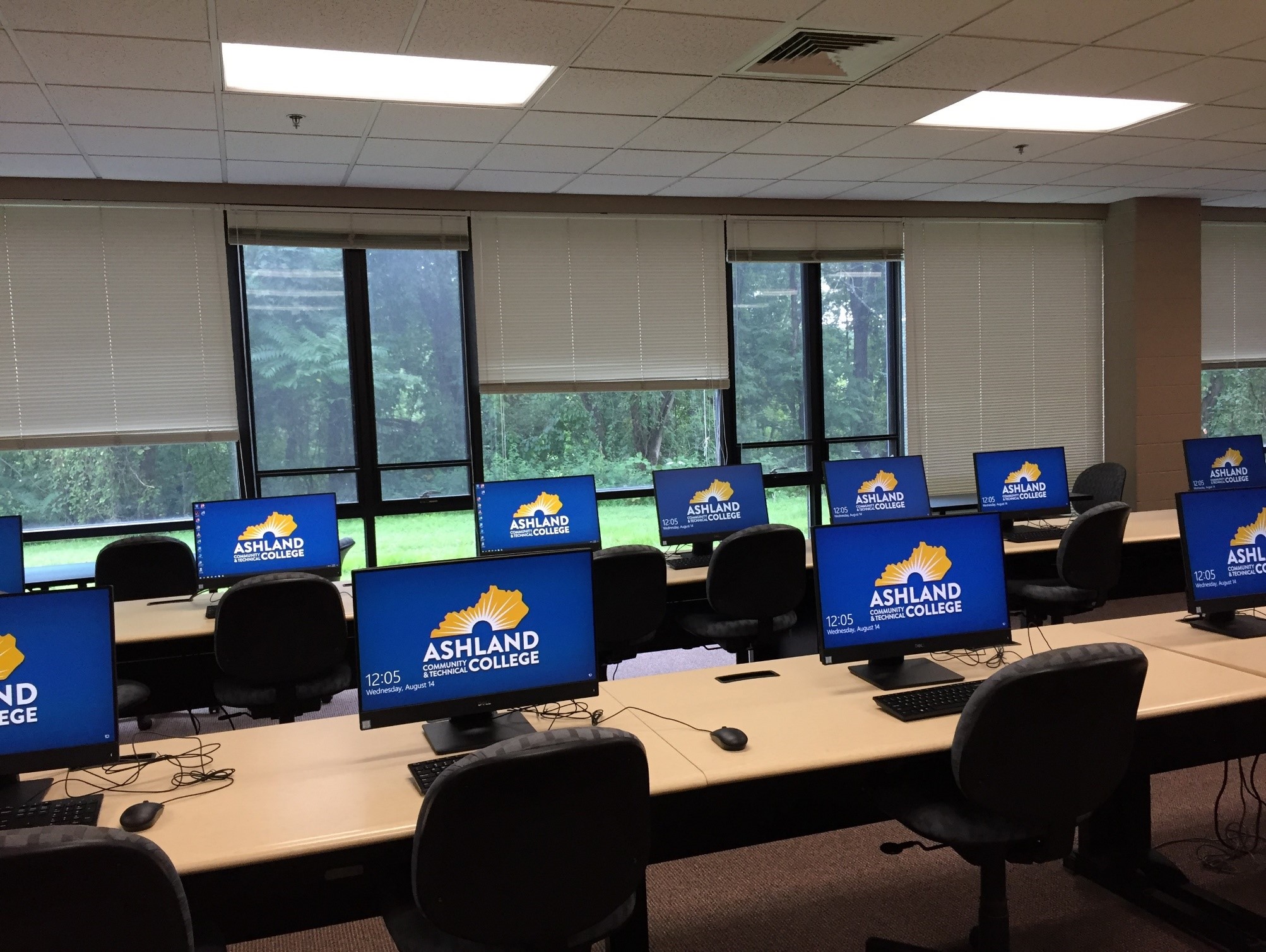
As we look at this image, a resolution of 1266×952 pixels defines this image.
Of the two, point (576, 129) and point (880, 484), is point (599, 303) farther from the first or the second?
point (880, 484)

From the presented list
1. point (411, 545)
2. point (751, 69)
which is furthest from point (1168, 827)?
point (411, 545)

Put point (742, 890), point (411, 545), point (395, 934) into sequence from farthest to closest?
point (411, 545) → point (742, 890) → point (395, 934)

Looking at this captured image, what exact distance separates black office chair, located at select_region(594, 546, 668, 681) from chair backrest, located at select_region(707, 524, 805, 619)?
25cm

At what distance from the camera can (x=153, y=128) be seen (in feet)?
14.0

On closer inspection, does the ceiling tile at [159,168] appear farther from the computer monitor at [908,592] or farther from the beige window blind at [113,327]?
the computer monitor at [908,592]

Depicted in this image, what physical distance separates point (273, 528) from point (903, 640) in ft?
9.41

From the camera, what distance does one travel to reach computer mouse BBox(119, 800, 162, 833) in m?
1.94

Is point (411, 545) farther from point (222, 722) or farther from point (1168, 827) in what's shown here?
point (1168, 827)

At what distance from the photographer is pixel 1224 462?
590cm

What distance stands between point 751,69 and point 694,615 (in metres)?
2.41

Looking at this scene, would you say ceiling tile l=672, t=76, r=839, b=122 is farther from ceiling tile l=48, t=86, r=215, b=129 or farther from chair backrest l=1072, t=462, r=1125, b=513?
chair backrest l=1072, t=462, r=1125, b=513

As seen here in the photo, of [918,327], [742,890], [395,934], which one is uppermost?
[918,327]

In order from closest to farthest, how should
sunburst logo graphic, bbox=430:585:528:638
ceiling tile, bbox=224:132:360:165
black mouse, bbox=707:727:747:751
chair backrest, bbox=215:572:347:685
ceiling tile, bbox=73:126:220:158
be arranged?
black mouse, bbox=707:727:747:751 < sunburst logo graphic, bbox=430:585:528:638 < chair backrest, bbox=215:572:347:685 < ceiling tile, bbox=73:126:220:158 < ceiling tile, bbox=224:132:360:165

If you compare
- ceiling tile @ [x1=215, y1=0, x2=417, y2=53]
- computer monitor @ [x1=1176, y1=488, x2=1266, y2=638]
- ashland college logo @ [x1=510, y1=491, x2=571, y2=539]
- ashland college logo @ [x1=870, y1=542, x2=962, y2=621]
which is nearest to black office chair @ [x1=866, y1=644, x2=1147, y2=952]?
ashland college logo @ [x1=870, y1=542, x2=962, y2=621]
